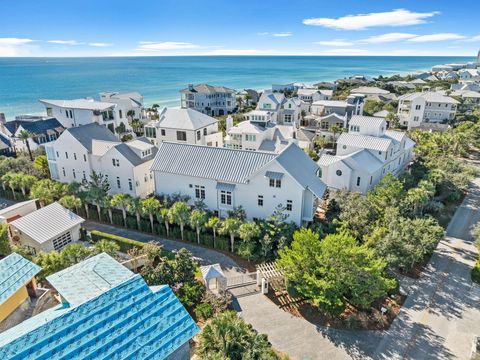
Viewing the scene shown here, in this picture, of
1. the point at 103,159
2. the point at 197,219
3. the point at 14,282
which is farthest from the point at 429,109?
the point at 14,282

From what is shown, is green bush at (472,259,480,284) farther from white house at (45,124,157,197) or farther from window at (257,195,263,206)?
white house at (45,124,157,197)

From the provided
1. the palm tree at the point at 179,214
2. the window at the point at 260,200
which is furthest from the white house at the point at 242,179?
the palm tree at the point at 179,214

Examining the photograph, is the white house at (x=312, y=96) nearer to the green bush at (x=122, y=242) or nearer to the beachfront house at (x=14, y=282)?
the green bush at (x=122, y=242)

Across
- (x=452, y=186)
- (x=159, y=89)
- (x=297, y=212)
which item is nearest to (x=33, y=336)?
(x=297, y=212)

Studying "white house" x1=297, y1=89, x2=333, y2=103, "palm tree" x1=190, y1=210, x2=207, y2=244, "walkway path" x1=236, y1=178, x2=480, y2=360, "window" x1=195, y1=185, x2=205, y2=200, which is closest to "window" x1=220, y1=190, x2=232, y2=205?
"window" x1=195, y1=185, x2=205, y2=200

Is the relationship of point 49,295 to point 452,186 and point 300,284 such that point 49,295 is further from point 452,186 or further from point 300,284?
point 452,186
